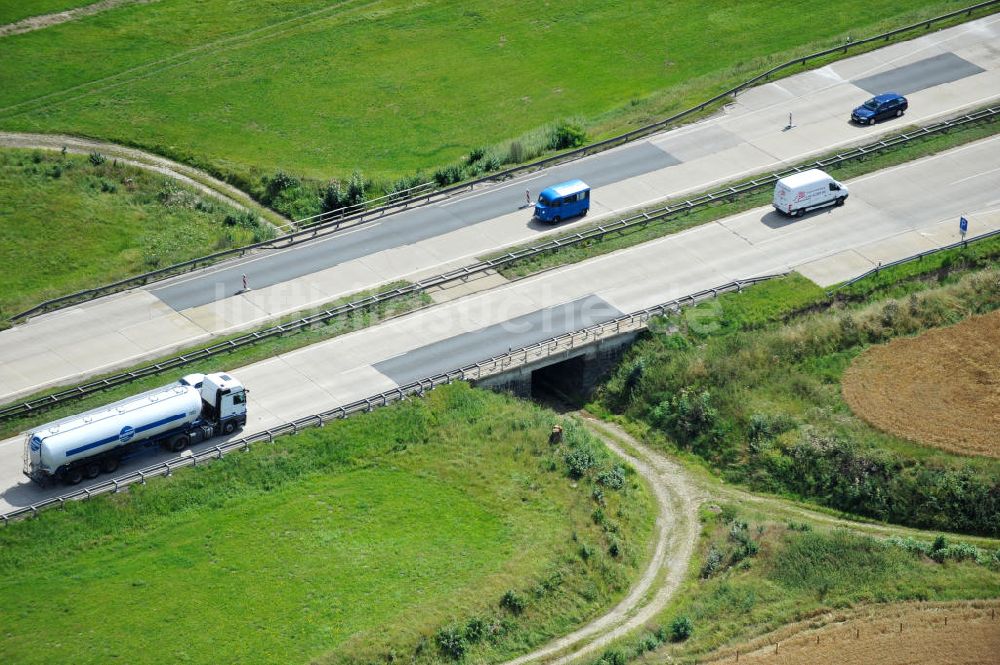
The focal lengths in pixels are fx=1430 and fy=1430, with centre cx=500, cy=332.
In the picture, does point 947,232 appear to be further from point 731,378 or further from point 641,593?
point 641,593

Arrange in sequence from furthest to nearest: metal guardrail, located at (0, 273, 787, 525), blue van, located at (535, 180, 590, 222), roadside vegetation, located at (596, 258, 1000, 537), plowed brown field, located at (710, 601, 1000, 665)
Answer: blue van, located at (535, 180, 590, 222)
roadside vegetation, located at (596, 258, 1000, 537)
metal guardrail, located at (0, 273, 787, 525)
plowed brown field, located at (710, 601, 1000, 665)

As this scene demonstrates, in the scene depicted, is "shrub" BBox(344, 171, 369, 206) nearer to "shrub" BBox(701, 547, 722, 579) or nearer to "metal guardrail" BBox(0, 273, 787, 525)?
"metal guardrail" BBox(0, 273, 787, 525)

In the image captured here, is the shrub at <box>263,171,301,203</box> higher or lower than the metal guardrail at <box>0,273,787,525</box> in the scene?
higher

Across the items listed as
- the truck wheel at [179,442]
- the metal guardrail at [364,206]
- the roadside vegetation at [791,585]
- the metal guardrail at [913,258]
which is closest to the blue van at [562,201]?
the metal guardrail at [364,206]

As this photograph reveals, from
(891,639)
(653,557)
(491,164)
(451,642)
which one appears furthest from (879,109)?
(451,642)

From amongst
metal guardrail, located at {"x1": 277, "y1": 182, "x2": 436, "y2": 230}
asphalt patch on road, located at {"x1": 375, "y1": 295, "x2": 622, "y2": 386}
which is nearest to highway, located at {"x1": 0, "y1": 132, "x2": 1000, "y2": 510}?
asphalt patch on road, located at {"x1": 375, "y1": 295, "x2": 622, "y2": 386}

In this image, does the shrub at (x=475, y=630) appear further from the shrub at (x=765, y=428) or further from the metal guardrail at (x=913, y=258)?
the metal guardrail at (x=913, y=258)

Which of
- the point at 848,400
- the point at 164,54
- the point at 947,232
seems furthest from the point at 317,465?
the point at 164,54

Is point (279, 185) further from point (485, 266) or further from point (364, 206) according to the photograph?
point (485, 266)
